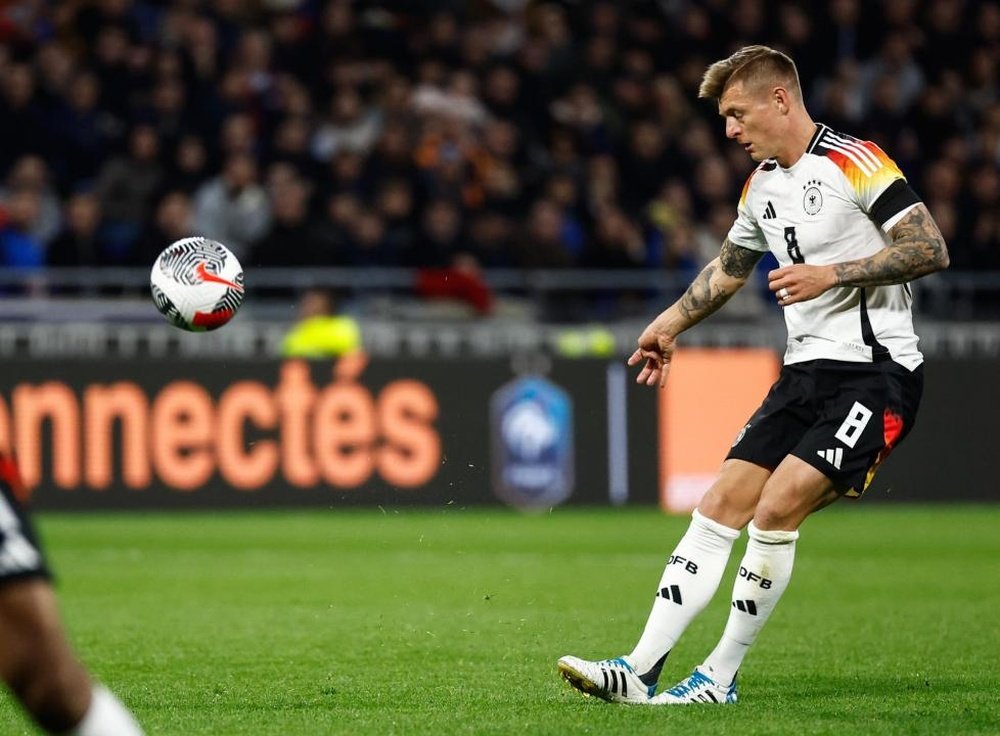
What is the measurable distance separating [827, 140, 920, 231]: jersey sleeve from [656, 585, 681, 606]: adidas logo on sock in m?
1.39

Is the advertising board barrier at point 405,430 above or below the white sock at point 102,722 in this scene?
below

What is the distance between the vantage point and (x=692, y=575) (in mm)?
5969

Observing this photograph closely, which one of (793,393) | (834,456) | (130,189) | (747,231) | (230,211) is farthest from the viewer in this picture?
(230,211)

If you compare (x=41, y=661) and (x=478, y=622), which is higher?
(x=41, y=661)

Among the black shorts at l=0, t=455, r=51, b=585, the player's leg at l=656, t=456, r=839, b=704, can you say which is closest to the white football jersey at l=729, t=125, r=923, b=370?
the player's leg at l=656, t=456, r=839, b=704

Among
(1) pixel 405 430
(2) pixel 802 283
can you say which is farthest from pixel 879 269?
(1) pixel 405 430

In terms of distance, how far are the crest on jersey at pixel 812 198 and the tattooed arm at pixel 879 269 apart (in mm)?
332

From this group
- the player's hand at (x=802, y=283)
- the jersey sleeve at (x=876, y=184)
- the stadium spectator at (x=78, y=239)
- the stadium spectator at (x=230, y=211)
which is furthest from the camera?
the stadium spectator at (x=230, y=211)

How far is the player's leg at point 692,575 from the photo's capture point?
587cm

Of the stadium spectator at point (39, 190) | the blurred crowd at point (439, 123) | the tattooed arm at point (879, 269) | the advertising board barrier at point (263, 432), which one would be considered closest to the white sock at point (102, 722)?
the tattooed arm at point (879, 269)

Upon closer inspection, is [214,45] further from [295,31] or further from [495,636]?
[495,636]

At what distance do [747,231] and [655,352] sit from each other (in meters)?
0.55

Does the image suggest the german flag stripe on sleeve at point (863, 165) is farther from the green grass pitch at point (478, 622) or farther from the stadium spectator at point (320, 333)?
the stadium spectator at point (320, 333)

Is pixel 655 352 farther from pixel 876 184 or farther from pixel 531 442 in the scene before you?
pixel 531 442
